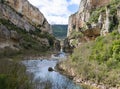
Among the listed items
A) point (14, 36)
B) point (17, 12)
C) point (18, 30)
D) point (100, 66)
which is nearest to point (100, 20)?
point (14, 36)

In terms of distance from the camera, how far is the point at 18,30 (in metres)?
160

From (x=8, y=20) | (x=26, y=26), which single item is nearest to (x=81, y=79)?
(x=8, y=20)

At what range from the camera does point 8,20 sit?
159000 millimetres

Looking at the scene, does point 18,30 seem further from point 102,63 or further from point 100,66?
point 100,66

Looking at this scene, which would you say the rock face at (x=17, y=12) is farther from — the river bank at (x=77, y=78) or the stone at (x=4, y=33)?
the river bank at (x=77, y=78)

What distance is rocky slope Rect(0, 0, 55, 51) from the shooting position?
132 meters

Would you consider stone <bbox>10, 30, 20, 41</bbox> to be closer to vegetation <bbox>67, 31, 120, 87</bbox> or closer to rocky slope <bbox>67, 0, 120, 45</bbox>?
rocky slope <bbox>67, 0, 120, 45</bbox>

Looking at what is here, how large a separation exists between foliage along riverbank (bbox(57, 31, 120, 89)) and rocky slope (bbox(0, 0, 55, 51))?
47200 millimetres

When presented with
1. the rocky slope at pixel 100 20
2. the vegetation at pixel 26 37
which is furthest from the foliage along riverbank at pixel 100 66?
the vegetation at pixel 26 37

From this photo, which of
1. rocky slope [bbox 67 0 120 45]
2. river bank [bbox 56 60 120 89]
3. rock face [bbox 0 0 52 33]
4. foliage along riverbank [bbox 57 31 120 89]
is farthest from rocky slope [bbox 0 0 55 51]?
foliage along riverbank [bbox 57 31 120 89]

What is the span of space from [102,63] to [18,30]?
97.9 metres

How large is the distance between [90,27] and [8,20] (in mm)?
46900

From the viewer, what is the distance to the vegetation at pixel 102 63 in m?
58.3

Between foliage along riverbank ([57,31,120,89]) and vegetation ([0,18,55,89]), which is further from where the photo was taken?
foliage along riverbank ([57,31,120,89])
